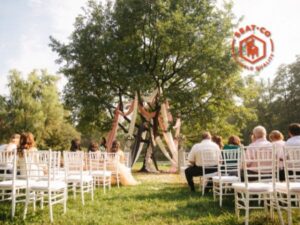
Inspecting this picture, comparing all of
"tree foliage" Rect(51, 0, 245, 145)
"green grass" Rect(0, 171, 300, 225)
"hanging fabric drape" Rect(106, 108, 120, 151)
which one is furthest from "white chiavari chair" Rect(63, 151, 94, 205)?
"hanging fabric drape" Rect(106, 108, 120, 151)

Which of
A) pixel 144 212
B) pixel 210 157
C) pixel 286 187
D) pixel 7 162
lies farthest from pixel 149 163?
pixel 286 187

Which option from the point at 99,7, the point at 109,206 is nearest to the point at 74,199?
the point at 109,206

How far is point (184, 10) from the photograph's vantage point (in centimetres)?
1862

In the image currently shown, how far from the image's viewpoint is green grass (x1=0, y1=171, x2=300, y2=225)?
5.59 m

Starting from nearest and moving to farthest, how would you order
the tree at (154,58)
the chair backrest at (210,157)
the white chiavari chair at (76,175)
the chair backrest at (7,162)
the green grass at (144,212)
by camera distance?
the green grass at (144,212)
the chair backrest at (7,162)
the white chiavari chair at (76,175)
the chair backrest at (210,157)
the tree at (154,58)

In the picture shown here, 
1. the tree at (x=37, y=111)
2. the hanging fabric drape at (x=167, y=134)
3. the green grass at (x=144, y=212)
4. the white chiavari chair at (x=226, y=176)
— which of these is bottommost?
the green grass at (x=144, y=212)

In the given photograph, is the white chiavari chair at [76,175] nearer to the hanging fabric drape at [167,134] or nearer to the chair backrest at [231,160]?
the chair backrest at [231,160]

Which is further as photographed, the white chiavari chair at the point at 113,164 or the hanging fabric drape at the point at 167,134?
the hanging fabric drape at the point at 167,134

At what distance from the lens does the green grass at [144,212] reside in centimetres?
559

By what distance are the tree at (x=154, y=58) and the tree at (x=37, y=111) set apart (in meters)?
16.7

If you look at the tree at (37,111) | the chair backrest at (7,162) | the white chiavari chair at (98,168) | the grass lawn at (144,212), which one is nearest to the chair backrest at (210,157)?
the grass lawn at (144,212)

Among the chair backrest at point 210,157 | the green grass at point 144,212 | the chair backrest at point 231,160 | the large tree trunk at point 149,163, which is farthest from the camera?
the large tree trunk at point 149,163

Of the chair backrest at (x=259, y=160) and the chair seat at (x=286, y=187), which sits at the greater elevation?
the chair backrest at (x=259, y=160)

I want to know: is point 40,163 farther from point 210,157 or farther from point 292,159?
point 210,157
